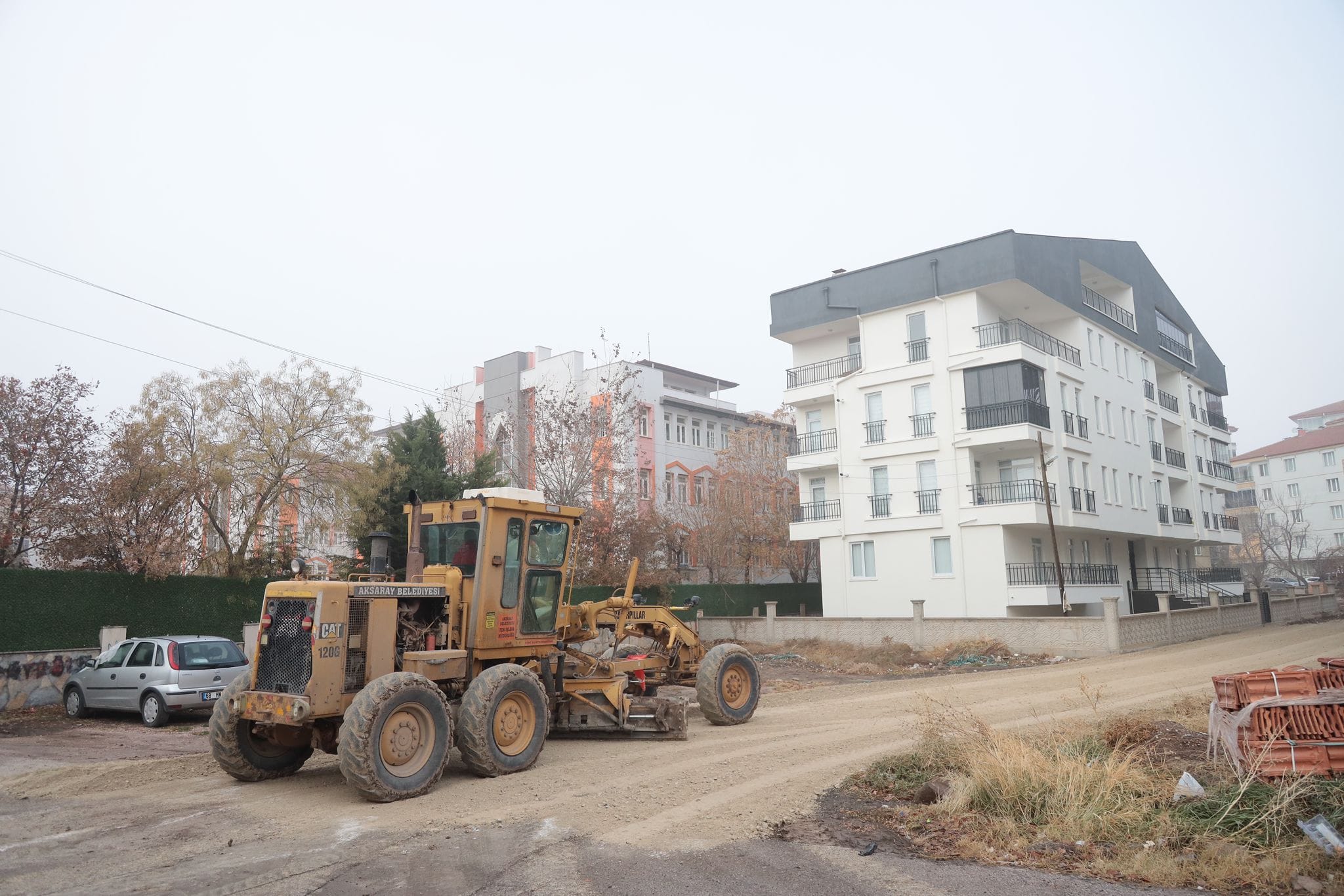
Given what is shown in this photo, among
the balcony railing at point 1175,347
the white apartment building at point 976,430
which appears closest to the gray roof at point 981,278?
the white apartment building at point 976,430

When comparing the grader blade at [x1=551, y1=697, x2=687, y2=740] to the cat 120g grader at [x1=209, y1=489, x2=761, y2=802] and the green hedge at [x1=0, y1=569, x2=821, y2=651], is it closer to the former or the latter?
the cat 120g grader at [x1=209, y1=489, x2=761, y2=802]

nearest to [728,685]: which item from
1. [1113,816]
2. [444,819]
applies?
[444,819]

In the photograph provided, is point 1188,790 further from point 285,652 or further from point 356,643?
point 285,652

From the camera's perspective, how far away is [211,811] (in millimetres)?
8359

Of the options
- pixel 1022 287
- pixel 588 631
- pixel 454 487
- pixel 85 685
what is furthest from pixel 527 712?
pixel 1022 287

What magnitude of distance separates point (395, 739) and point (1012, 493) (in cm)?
2871

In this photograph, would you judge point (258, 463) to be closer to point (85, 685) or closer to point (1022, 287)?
point (85, 685)

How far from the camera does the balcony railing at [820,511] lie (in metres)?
37.3

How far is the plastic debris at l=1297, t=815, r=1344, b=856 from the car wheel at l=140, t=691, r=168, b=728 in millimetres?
16057

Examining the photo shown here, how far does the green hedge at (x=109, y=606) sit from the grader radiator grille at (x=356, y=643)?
41.4 ft

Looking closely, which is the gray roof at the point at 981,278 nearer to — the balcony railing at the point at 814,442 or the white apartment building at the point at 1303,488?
the balcony railing at the point at 814,442

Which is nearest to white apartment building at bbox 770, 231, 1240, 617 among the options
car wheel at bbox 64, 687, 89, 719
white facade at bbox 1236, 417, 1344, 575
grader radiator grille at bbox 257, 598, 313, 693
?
car wheel at bbox 64, 687, 89, 719

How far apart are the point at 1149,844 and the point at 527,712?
246 inches

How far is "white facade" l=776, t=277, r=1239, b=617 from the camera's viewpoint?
108ft
